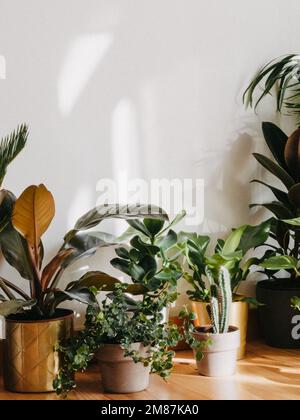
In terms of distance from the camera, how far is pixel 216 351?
229 centimetres

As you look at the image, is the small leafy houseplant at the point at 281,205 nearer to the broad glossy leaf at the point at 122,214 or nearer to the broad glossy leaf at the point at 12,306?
the broad glossy leaf at the point at 122,214

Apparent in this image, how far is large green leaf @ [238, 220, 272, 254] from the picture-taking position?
262 centimetres

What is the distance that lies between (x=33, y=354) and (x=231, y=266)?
2.92 ft

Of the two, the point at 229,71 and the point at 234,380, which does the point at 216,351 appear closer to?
the point at 234,380

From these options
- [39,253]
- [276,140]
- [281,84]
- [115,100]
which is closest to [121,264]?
[39,253]

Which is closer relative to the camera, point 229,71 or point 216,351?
point 216,351

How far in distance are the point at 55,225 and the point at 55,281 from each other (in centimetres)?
34

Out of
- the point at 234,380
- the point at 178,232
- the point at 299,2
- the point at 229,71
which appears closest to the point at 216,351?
the point at 234,380

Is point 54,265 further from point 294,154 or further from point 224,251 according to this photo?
point 294,154

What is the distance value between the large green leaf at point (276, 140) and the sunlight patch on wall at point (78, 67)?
82 centimetres

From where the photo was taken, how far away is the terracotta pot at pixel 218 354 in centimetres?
228

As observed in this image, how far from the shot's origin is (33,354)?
210 cm

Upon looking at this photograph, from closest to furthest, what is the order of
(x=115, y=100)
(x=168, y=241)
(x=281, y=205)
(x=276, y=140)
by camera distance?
(x=168, y=241) < (x=115, y=100) < (x=281, y=205) < (x=276, y=140)

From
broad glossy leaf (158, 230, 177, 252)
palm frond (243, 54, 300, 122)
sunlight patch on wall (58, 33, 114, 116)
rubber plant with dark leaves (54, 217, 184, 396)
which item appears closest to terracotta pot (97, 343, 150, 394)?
rubber plant with dark leaves (54, 217, 184, 396)
